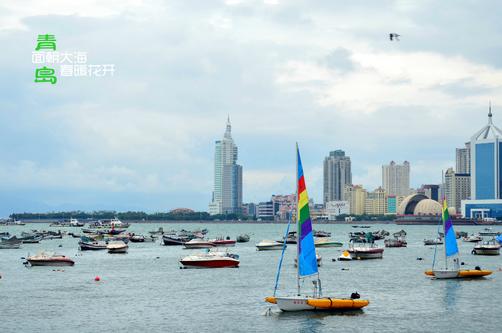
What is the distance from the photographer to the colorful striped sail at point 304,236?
62000 mm

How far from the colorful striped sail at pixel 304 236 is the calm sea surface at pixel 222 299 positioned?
12.6 ft

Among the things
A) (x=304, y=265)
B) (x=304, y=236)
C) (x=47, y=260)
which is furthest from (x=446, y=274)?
(x=47, y=260)

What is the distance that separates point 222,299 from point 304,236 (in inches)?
656

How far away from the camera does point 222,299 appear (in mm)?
75562

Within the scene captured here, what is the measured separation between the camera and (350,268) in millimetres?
111625

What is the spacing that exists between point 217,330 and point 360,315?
41.6ft

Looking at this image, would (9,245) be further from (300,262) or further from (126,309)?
(300,262)

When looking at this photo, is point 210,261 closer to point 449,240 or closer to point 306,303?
point 449,240

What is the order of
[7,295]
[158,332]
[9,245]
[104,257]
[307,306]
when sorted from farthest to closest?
[9,245], [104,257], [7,295], [307,306], [158,332]

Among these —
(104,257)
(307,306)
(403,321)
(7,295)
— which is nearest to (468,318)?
(403,321)

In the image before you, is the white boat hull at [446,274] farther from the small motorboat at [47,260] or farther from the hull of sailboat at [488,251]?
the hull of sailboat at [488,251]

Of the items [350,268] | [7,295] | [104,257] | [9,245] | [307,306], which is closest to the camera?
[307,306]

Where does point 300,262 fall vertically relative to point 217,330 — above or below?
above

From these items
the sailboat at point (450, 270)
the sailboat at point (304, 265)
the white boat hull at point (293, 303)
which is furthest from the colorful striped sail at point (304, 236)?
the sailboat at point (450, 270)
